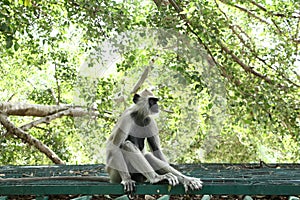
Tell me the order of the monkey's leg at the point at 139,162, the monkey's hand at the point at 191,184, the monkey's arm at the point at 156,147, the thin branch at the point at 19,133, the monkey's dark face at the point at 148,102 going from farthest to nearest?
the thin branch at the point at 19,133, the monkey's arm at the point at 156,147, the monkey's dark face at the point at 148,102, the monkey's leg at the point at 139,162, the monkey's hand at the point at 191,184

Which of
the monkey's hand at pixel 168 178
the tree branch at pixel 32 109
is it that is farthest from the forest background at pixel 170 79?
the monkey's hand at pixel 168 178

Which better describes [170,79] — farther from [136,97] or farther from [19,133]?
[19,133]

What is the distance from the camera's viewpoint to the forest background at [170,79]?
275cm

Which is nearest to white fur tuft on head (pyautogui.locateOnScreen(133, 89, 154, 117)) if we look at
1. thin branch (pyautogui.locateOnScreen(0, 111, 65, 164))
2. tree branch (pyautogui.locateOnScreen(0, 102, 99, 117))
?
tree branch (pyautogui.locateOnScreen(0, 102, 99, 117))

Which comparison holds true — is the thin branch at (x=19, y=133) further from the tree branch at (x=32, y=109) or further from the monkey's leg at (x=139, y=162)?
the monkey's leg at (x=139, y=162)

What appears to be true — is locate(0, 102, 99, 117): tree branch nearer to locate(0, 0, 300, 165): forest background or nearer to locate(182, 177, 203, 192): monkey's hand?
locate(0, 0, 300, 165): forest background

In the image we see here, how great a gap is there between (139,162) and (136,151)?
2.4 inches

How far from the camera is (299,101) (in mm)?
5367

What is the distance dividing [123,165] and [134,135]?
0.76ft

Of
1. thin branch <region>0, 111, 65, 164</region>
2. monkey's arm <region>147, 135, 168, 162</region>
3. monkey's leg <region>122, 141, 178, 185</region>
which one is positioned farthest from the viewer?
thin branch <region>0, 111, 65, 164</region>

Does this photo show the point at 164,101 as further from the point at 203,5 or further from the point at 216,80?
the point at 203,5

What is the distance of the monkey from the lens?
243cm

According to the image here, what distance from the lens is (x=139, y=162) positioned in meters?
2.46

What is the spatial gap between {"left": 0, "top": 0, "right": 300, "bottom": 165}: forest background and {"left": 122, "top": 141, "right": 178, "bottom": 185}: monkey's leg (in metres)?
0.20
